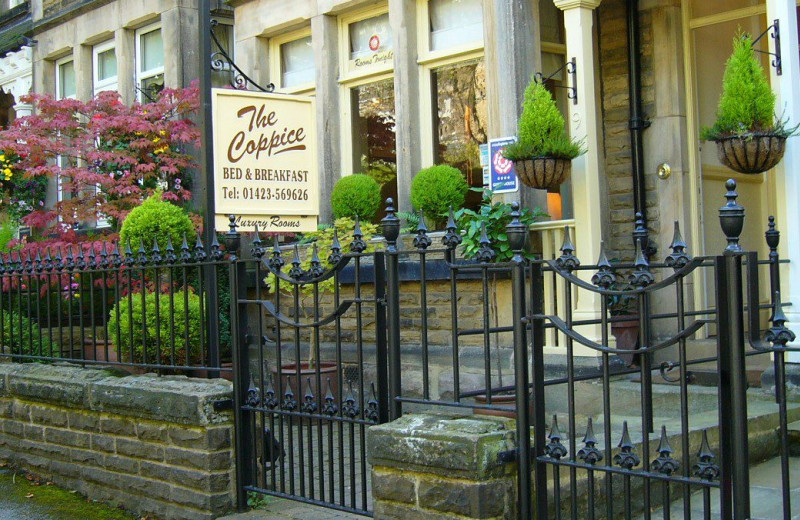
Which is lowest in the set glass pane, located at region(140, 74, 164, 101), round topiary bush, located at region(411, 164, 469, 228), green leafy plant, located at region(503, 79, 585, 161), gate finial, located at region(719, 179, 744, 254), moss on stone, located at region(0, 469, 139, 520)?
moss on stone, located at region(0, 469, 139, 520)

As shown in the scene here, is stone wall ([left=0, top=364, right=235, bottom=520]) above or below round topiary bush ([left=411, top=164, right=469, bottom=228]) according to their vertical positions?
below

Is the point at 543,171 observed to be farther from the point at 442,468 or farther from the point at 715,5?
the point at 442,468

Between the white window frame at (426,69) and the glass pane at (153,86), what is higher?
the glass pane at (153,86)

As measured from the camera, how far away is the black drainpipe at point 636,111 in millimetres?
9102

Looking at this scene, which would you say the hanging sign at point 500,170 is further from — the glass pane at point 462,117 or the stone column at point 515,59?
the glass pane at point 462,117

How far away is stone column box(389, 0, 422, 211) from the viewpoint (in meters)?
10.4

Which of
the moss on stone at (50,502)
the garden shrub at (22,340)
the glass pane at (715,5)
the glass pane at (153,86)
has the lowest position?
the moss on stone at (50,502)

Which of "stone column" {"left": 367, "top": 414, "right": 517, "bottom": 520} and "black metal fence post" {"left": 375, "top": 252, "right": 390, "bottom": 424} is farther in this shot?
"black metal fence post" {"left": 375, "top": 252, "right": 390, "bottom": 424}

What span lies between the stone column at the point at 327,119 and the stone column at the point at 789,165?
17.2 ft

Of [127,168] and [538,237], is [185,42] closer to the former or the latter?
[127,168]

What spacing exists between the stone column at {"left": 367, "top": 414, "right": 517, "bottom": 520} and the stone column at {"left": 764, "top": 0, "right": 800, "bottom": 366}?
3.26m

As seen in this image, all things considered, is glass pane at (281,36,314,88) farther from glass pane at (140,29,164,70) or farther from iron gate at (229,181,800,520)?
iron gate at (229,181,800,520)

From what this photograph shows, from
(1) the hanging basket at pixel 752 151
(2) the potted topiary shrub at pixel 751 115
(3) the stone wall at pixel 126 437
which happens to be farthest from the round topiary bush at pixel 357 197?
(2) the potted topiary shrub at pixel 751 115

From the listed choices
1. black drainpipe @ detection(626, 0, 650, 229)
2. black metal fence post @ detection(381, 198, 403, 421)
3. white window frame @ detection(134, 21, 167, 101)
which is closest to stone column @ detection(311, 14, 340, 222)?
black drainpipe @ detection(626, 0, 650, 229)
